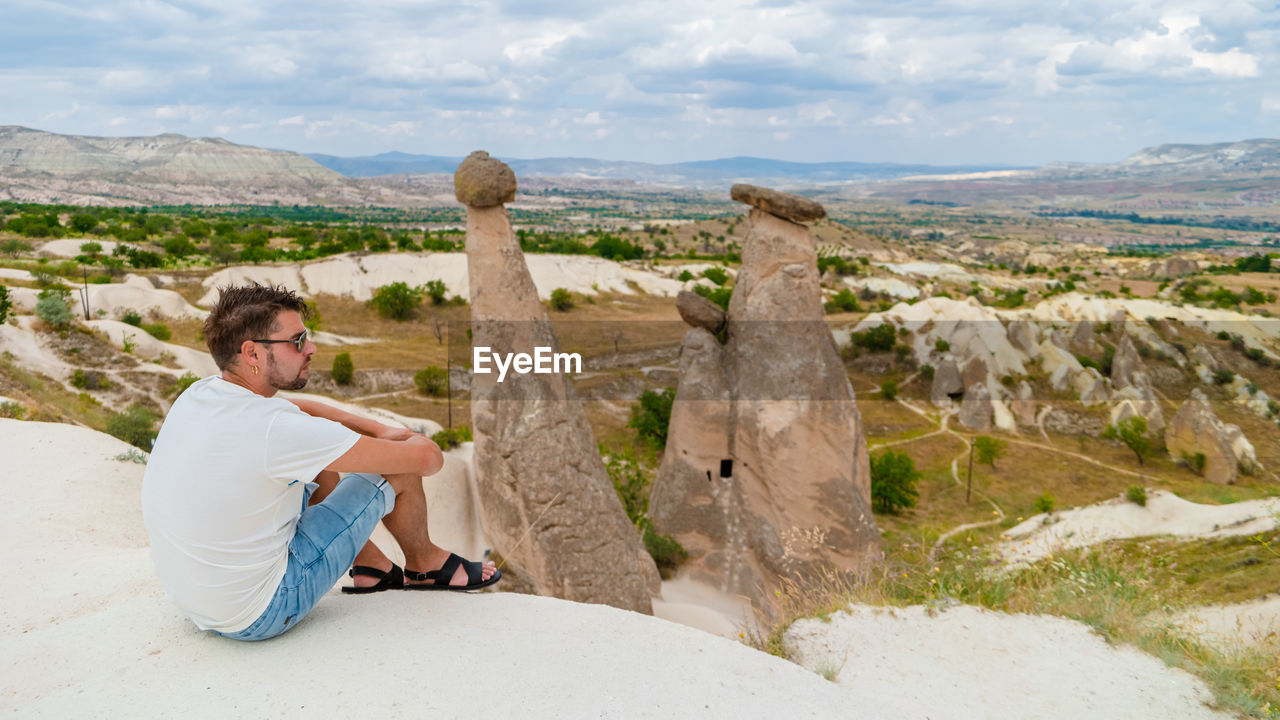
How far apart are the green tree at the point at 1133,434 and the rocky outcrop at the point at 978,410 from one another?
142 inches

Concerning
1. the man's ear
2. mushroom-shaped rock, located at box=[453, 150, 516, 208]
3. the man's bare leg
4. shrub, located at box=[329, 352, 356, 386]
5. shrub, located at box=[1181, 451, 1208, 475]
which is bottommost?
shrub, located at box=[1181, 451, 1208, 475]

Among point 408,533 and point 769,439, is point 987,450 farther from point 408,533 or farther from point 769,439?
point 408,533

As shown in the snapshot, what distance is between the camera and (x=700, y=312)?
456 inches

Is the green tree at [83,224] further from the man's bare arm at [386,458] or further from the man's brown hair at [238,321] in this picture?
the man's bare arm at [386,458]

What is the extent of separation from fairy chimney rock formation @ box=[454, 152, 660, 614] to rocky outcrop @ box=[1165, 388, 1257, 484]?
20.2 meters

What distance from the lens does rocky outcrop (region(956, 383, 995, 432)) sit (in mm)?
24641

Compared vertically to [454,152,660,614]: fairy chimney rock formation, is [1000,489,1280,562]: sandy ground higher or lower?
lower

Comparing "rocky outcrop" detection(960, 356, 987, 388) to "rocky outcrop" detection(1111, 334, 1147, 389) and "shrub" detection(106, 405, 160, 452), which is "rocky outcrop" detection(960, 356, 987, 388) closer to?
"rocky outcrop" detection(1111, 334, 1147, 389)

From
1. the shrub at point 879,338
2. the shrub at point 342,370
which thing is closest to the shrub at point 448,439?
the shrub at point 342,370

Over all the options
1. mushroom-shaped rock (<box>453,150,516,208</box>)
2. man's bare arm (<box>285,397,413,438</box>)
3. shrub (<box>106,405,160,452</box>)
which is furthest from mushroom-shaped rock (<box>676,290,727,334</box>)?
man's bare arm (<box>285,397,413,438</box>)

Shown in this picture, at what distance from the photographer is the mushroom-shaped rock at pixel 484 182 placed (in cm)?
869

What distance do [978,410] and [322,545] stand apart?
988 inches

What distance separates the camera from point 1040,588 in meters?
4.99

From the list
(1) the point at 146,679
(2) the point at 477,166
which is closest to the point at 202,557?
(1) the point at 146,679
